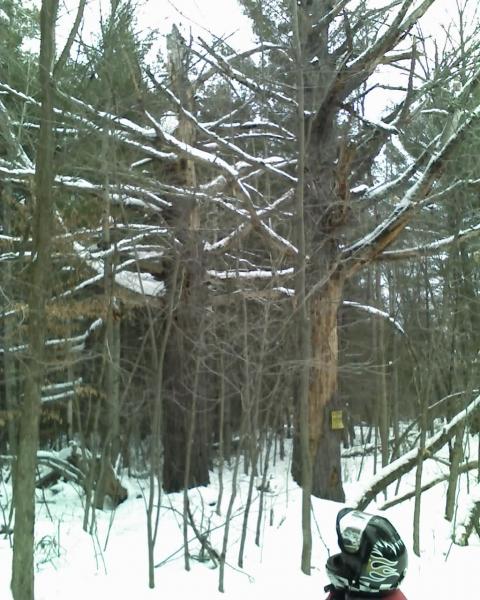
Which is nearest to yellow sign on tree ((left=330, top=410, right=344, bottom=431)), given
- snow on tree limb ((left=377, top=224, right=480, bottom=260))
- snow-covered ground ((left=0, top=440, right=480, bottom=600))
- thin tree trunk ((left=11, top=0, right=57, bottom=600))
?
snow-covered ground ((left=0, top=440, right=480, bottom=600))

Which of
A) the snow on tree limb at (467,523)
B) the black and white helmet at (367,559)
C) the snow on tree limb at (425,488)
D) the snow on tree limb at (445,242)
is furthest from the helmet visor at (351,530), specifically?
the snow on tree limb at (445,242)

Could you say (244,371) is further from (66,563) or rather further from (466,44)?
(466,44)

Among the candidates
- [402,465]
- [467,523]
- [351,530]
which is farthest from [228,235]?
[351,530]

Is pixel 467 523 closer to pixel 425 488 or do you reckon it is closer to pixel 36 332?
pixel 425 488

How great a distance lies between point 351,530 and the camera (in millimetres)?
3453

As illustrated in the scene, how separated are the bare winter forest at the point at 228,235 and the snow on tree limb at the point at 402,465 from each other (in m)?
0.03

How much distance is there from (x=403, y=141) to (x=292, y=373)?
587 centimetres

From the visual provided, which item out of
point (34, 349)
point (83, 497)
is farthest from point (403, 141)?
point (34, 349)

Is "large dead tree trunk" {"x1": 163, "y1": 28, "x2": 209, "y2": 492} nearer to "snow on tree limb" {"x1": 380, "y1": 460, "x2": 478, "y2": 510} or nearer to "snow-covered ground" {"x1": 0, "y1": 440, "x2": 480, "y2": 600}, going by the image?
"snow-covered ground" {"x1": 0, "y1": 440, "x2": 480, "y2": 600}

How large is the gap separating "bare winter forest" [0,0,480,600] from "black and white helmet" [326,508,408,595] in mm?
3905

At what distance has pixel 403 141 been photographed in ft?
42.2

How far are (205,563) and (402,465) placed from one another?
3.20m

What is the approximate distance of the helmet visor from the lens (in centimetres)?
338

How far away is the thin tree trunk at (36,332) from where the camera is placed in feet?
20.1
